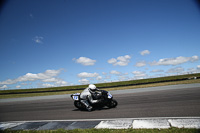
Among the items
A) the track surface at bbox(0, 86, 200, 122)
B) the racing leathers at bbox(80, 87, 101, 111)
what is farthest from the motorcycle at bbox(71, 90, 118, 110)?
the track surface at bbox(0, 86, 200, 122)

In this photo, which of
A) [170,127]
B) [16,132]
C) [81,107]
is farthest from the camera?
[81,107]

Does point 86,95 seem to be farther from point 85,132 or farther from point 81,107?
point 85,132

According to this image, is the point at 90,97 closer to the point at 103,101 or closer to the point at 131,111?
the point at 103,101

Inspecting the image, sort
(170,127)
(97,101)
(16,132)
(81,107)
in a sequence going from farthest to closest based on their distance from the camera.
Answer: (81,107)
(97,101)
(16,132)
(170,127)

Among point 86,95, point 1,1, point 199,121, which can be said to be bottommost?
point 199,121

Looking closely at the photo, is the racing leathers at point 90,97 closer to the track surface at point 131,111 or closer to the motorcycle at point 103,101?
the motorcycle at point 103,101

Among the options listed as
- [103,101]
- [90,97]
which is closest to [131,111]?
[103,101]

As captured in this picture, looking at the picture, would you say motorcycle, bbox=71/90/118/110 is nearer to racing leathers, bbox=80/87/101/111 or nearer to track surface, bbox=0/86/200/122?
racing leathers, bbox=80/87/101/111

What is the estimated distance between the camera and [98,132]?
411cm

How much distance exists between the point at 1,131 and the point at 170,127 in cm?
570

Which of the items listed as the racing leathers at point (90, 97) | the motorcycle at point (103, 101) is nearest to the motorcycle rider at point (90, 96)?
the racing leathers at point (90, 97)

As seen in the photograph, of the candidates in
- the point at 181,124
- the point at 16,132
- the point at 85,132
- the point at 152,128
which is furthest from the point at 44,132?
the point at 181,124

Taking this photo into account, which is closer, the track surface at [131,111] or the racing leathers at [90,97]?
the track surface at [131,111]

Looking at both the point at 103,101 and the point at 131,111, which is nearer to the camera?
the point at 131,111
